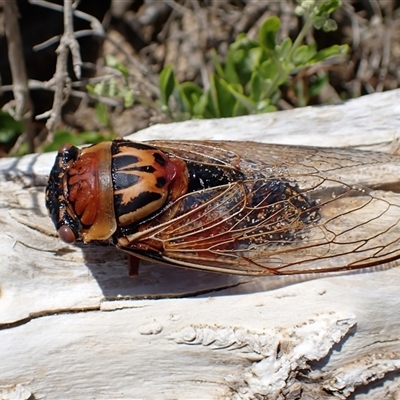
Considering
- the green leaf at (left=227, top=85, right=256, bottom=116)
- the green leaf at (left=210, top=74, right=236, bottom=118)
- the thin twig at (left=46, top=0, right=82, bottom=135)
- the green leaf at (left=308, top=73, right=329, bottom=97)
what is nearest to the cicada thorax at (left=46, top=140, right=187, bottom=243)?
the thin twig at (left=46, top=0, right=82, bottom=135)

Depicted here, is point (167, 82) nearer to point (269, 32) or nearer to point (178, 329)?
point (269, 32)

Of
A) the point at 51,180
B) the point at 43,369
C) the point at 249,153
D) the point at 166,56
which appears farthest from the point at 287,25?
the point at 43,369

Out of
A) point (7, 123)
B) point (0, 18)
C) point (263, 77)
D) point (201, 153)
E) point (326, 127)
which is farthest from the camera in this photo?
point (0, 18)

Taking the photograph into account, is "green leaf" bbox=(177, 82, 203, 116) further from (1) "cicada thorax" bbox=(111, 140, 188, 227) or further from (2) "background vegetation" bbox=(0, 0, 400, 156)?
(1) "cicada thorax" bbox=(111, 140, 188, 227)

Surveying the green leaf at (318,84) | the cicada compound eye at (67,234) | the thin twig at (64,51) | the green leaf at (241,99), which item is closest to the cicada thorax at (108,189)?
the cicada compound eye at (67,234)

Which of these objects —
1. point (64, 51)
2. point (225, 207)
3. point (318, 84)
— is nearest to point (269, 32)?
point (318, 84)

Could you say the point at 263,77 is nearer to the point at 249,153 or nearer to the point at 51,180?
the point at 249,153
